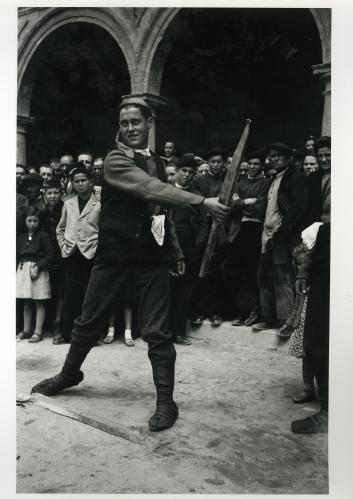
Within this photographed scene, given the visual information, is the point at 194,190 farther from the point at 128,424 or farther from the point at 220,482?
the point at 220,482

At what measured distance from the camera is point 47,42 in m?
6.33

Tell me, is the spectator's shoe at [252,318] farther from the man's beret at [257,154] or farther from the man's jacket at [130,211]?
the man's jacket at [130,211]

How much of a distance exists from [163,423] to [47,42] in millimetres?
5016

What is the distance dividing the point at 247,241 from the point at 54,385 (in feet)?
7.39

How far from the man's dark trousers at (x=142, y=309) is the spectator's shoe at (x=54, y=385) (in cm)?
17

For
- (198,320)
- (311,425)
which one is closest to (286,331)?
(198,320)

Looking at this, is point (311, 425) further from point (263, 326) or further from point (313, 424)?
point (263, 326)

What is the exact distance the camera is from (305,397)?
3.41m

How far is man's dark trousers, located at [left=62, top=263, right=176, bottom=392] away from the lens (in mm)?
3115

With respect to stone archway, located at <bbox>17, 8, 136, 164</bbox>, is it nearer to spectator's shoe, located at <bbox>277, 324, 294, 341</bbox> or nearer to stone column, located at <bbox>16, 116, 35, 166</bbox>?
stone column, located at <bbox>16, 116, 35, 166</bbox>

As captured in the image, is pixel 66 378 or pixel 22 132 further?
pixel 22 132

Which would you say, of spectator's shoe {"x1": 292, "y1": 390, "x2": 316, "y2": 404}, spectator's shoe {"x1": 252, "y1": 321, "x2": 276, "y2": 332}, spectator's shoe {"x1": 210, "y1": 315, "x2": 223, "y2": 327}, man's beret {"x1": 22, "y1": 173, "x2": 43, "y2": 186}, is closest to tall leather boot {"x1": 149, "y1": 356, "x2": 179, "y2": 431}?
spectator's shoe {"x1": 292, "y1": 390, "x2": 316, "y2": 404}

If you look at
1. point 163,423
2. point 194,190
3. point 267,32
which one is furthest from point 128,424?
point 267,32

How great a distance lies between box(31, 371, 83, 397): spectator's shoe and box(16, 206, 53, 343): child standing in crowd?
1150mm
